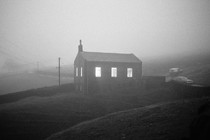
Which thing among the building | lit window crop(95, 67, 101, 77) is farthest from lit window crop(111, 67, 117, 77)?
lit window crop(95, 67, 101, 77)

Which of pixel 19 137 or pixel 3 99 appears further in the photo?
pixel 3 99

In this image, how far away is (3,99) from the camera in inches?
1324

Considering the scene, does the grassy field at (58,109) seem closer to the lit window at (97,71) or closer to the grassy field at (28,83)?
the lit window at (97,71)

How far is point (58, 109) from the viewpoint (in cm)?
2609

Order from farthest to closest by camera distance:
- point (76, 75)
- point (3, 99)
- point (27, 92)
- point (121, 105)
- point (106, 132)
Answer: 1. point (76, 75)
2. point (27, 92)
3. point (3, 99)
4. point (121, 105)
5. point (106, 132)

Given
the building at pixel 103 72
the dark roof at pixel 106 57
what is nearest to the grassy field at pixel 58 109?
the building at pixel 103 72

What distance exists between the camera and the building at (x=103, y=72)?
121ft

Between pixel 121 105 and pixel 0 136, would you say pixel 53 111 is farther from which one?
pixel 121 105

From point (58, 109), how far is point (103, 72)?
50.1 ft

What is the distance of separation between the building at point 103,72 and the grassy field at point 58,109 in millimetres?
3270

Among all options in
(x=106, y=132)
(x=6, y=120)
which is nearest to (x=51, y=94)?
(x=6, y=120)

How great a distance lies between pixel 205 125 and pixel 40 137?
57.1 feet

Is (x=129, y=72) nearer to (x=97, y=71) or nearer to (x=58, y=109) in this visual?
(x=97, y=71)

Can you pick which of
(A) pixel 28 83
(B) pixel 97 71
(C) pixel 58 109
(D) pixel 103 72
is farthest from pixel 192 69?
(A) pixel 28 83
